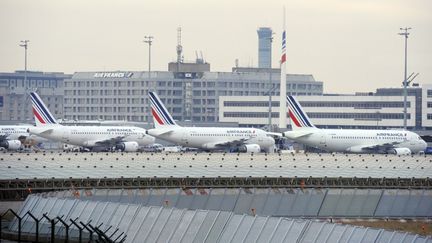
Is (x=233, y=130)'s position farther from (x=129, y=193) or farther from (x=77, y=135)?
(x=129, y=193)

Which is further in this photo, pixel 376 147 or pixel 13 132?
pixel 13 132

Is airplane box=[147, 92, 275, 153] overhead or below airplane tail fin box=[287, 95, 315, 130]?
below

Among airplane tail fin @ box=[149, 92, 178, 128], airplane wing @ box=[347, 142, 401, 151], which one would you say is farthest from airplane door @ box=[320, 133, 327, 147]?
airplane tail fin @ box=[149, 92, 178, 128]

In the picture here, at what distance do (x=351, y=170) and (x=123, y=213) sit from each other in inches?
2235

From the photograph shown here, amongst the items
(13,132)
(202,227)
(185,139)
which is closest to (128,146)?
(185,139)

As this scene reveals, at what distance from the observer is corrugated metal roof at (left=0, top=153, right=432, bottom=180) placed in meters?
101

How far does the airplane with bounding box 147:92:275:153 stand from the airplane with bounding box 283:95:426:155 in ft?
19.4

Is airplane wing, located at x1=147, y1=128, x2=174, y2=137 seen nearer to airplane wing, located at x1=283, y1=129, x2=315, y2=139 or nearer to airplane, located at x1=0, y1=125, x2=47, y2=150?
airplane wing, located at x1=283, y1=129, x2=315, y2=139

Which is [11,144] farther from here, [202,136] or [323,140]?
[323,140]

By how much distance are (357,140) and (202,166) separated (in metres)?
66.3

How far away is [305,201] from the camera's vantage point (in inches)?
3521

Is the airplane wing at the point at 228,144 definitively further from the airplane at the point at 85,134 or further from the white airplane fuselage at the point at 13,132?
the white airplane fuselage at the point at 13,132

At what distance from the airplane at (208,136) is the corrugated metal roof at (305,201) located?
80.5 metres

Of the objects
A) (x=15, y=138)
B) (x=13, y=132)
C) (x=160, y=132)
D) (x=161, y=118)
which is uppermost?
(x=161, y=118)
